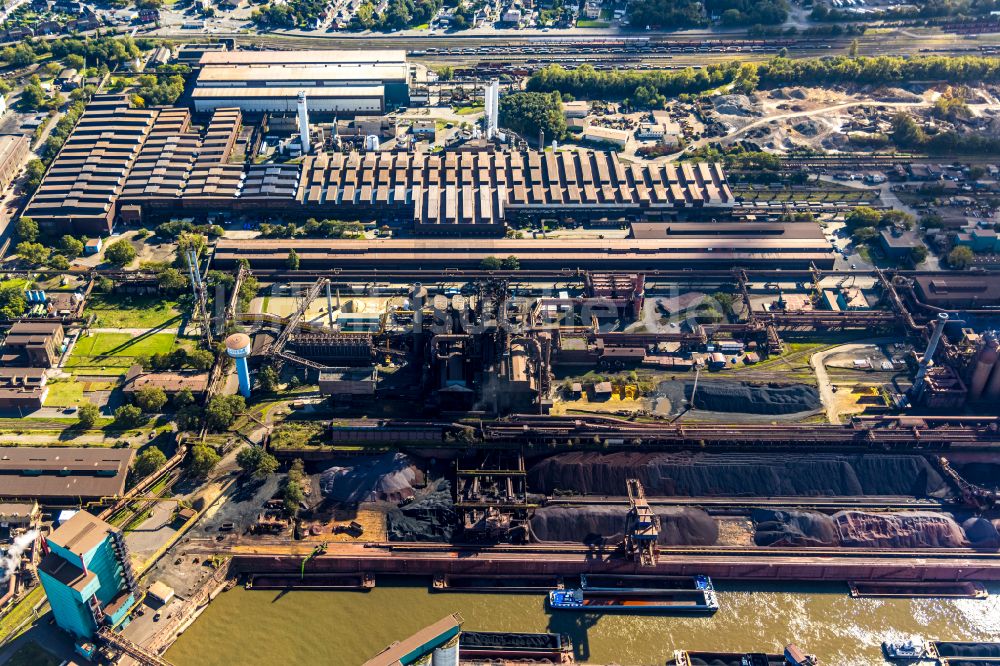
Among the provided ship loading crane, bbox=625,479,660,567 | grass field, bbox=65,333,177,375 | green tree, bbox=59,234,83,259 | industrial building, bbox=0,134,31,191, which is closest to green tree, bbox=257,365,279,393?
grass field, bbox=65,333,177,375

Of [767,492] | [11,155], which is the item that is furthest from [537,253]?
[11,155]

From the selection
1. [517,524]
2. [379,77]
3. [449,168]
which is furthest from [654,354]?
[379,77]

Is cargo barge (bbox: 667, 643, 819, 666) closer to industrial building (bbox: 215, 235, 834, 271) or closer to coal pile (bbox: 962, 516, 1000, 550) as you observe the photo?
coal pile (bbox: 962, 516, 1000, 550)

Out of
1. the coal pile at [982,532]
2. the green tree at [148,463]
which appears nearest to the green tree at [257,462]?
the green tree at [148,463]

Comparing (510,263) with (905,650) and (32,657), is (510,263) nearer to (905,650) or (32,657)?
(905,650)

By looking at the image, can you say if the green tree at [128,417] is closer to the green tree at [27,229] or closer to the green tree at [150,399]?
the green tree at [150,399]

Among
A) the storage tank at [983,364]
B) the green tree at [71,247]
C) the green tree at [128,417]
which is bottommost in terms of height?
the green tree at [128,417]
